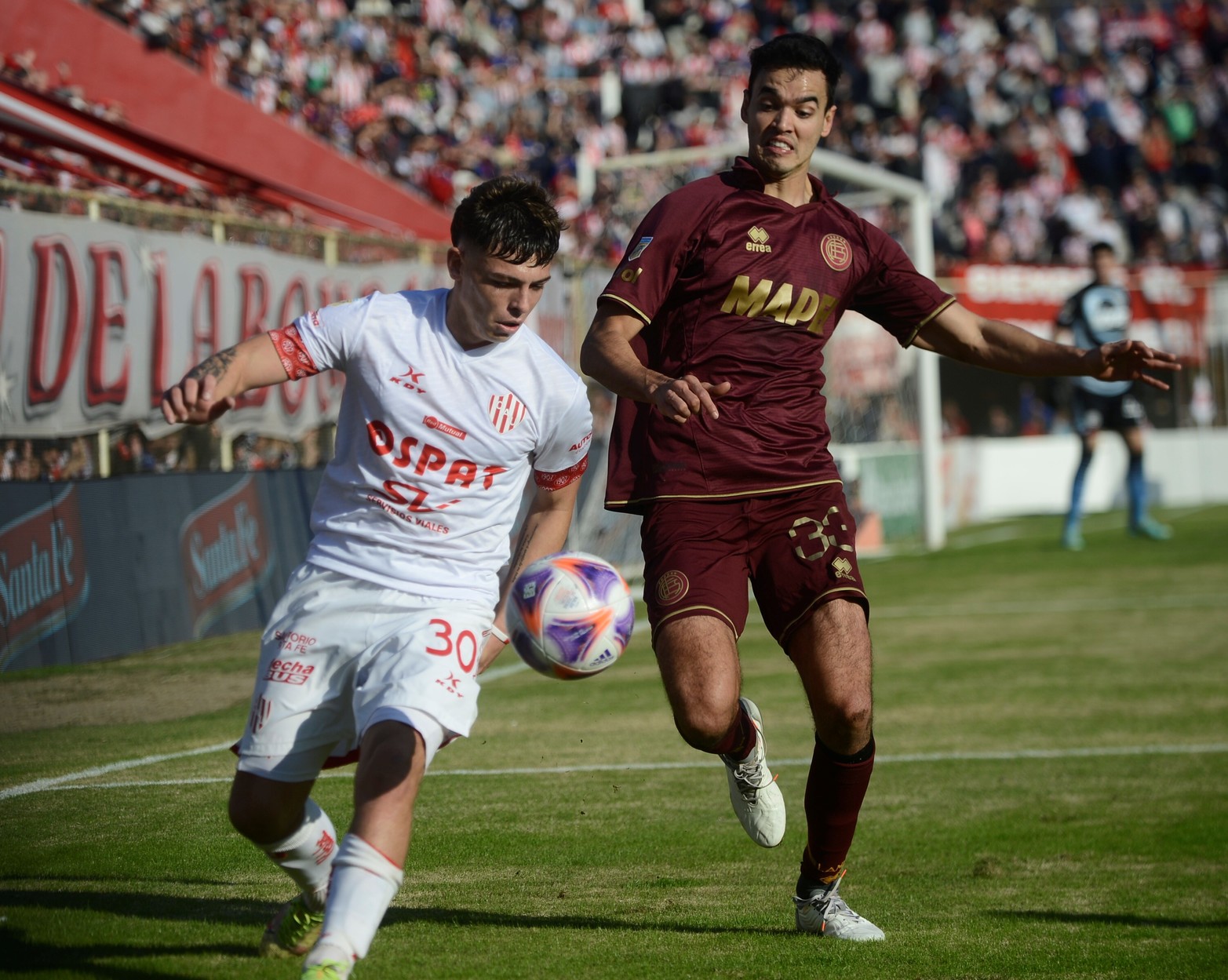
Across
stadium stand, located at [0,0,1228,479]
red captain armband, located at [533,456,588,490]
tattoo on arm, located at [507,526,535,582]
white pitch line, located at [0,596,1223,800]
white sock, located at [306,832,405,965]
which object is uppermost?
stadium stand, located at [0,0,1228,479]

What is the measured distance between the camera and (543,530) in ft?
15.1

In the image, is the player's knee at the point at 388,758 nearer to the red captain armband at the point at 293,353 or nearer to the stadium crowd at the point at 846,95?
the red captain armband at the point at 293,353

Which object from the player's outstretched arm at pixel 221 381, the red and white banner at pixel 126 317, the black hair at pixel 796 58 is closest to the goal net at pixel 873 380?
the red and white banner at pixel 126 317

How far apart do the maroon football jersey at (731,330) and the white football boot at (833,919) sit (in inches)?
47.2

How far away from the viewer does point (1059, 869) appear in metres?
5.60

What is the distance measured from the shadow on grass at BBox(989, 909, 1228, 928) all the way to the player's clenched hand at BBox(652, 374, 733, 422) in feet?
6.27

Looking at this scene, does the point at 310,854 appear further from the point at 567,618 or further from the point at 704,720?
the point at 704,720

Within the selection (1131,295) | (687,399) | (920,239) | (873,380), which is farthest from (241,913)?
(1131,295)

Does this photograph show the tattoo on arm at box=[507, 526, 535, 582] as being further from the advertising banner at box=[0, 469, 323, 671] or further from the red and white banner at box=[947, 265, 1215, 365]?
the red and white banner at box=[947, 265, 1215, 365]

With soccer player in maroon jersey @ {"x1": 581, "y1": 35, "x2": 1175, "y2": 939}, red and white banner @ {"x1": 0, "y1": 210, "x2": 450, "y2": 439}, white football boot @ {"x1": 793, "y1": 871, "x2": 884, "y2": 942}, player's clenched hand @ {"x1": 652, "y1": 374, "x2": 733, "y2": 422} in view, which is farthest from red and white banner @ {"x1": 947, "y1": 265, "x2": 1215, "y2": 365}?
player's clenched hand @ {"x1": 652, "y1": 374, "x2": 733, "y2": 422}

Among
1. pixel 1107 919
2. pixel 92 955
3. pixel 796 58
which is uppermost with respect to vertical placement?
pixel 796 58

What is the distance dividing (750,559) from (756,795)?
743 mm

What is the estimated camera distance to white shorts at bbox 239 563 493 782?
3.97m

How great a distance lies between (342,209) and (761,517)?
1306 centimetres
